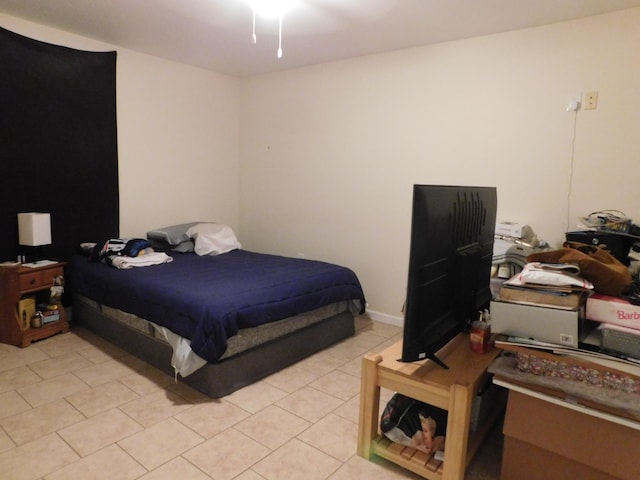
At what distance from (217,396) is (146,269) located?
4.07 feet

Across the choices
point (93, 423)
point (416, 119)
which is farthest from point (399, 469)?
point (416, 119)

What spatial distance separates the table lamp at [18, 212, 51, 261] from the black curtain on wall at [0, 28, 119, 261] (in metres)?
0.12

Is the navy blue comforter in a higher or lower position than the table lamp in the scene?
lower

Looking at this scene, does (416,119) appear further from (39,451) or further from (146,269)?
(39,451)

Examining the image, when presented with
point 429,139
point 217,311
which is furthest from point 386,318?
point 217,311

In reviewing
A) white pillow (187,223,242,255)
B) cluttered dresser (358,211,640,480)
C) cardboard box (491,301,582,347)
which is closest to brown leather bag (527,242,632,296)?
cluttered dresser (358,211,640,480)

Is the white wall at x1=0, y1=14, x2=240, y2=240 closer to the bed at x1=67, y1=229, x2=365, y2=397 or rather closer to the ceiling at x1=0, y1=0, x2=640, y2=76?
the ceiling at x1=0, y1=0, x2=640, y2=76

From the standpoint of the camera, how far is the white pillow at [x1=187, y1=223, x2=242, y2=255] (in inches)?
149

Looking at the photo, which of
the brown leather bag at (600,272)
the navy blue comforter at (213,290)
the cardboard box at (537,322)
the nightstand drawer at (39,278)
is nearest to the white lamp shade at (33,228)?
the nightstand drawer at (39,278)

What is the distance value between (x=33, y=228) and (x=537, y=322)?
336cm

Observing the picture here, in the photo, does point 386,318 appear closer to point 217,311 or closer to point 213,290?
point 213,290

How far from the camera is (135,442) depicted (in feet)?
6.36

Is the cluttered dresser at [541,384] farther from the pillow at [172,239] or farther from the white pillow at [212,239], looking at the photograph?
the pillow at [172,239]

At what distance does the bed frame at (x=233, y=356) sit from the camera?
7.77 feet
